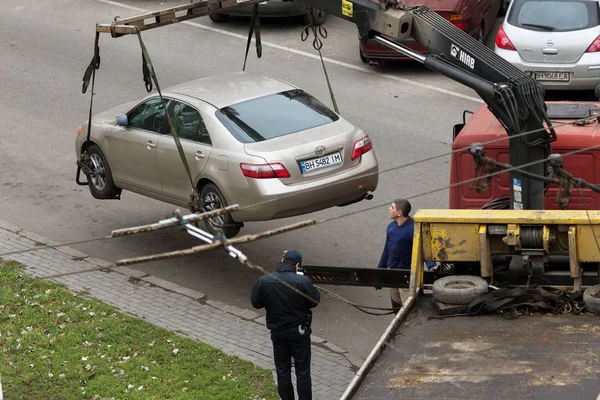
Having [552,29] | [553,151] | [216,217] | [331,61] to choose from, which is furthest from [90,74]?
[331,61]

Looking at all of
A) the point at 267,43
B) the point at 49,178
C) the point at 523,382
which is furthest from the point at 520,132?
the point at 267,43

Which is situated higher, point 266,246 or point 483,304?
point 483,304

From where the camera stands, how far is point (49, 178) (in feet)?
51.3

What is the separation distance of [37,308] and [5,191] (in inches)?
154

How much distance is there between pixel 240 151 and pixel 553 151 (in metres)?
3.14

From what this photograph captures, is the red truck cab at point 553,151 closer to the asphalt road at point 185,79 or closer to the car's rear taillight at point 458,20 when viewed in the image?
the asphalt road at point 185,79

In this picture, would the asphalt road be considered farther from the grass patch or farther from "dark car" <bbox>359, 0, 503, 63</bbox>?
the grass patch

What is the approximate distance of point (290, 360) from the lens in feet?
31.8

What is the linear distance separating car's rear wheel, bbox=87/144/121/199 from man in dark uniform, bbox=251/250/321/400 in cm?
457

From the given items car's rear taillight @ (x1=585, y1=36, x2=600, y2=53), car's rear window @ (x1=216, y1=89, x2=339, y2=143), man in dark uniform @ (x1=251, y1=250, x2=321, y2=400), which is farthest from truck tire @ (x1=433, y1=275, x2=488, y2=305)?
car's rear taillight @ (x1=585, y1=36, x2=600, y2=53)

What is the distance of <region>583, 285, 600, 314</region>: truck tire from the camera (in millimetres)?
8445

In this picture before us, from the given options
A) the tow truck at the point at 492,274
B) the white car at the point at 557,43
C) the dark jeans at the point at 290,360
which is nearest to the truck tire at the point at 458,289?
the tow truck at the point at 492,274

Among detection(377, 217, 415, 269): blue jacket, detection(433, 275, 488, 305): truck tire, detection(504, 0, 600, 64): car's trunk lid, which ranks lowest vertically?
detection(377, 217, 415, 269): blue jacket

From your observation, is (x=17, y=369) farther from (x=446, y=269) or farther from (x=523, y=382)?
(x=523, y=382)
